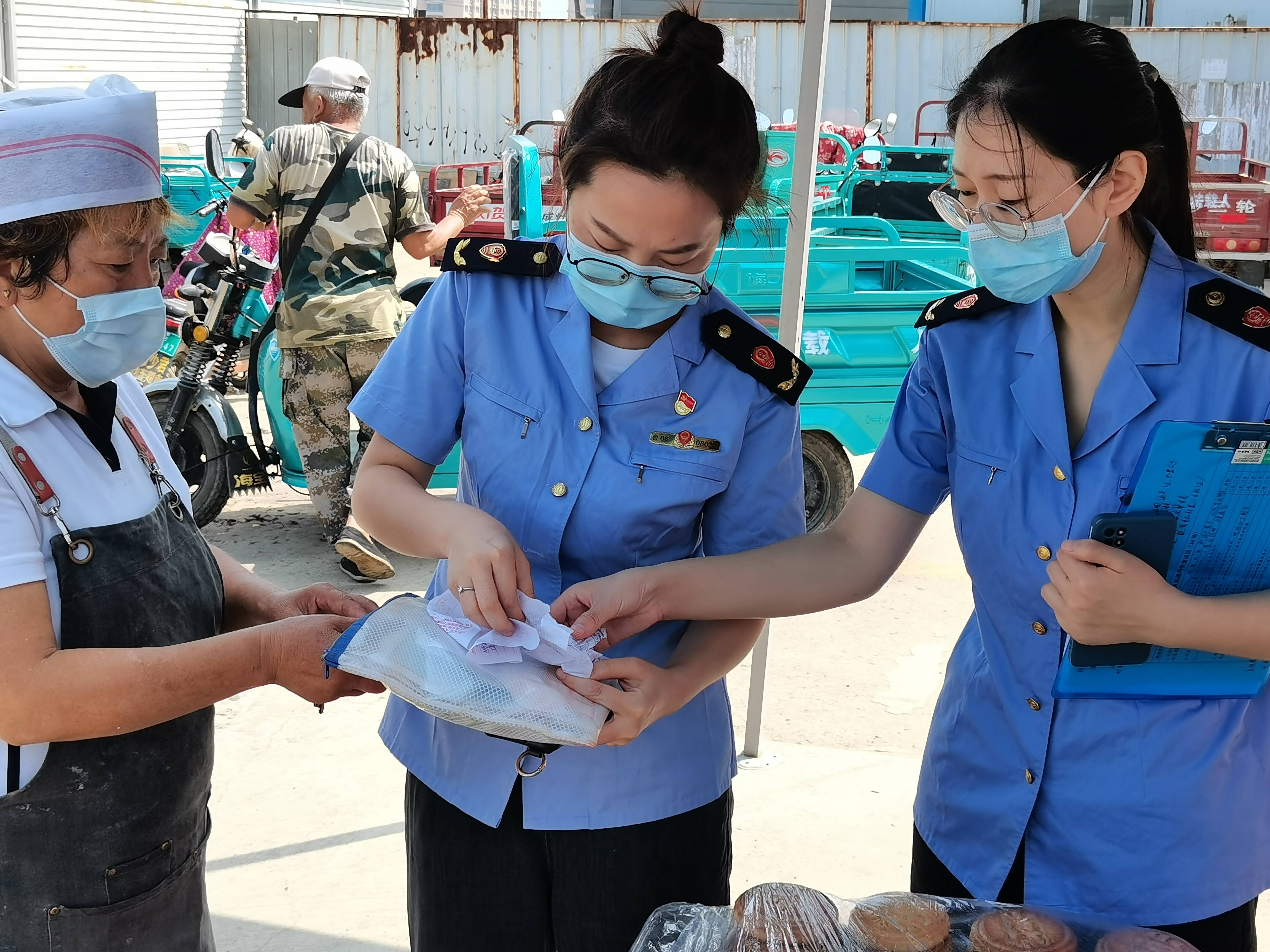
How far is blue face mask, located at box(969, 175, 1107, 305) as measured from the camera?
4.65ft

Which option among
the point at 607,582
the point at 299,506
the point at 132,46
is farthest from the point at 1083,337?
the point at 132,46

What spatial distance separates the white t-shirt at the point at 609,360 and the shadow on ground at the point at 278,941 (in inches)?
66.1

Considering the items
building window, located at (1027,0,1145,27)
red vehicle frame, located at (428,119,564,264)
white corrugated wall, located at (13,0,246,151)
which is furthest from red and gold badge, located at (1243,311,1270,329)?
building window, located at (1027,0,1145,27)

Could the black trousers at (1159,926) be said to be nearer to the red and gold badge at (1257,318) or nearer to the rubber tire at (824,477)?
the red and gold badge at (1257,318)

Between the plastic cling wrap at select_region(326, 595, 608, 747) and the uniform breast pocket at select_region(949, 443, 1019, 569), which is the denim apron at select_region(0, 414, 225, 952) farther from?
the uniform breast pocket at select_region(949, 443, 1019, 569)

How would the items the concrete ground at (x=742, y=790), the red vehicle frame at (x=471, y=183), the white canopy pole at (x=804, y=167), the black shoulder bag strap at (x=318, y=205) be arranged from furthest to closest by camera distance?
the red vehicle frame at (x=471, y=183)
the black shoulder bag strap at (x=318, y=205)
the concrete ground at (x=742, y=790)
the white canopy pole at (x=804, y=167)

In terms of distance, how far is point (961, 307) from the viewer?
5.16 ft

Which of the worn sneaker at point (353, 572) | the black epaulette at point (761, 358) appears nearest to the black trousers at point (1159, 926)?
the black epaulette at point (761, 358)

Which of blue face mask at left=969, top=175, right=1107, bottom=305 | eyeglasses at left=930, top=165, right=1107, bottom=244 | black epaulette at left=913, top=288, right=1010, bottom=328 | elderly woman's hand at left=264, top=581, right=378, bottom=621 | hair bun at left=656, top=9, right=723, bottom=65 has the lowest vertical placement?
elderly woman's hand at left=264, top=581, right=378, bottom=621

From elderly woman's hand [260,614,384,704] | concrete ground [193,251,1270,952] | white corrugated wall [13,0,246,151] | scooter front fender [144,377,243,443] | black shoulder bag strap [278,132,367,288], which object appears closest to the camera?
elderly woman's hand [260,614,384,704]

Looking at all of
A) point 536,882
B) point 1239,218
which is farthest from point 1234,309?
point 1239,218

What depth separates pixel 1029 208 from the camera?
1.43 m

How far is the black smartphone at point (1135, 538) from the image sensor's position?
1.25 metres

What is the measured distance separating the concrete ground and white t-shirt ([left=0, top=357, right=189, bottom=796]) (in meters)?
1.54
